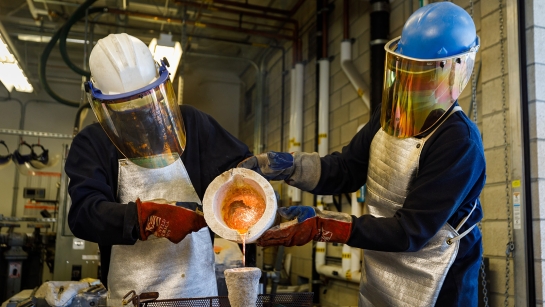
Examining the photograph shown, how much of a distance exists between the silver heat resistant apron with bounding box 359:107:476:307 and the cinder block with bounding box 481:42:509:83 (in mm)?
1338

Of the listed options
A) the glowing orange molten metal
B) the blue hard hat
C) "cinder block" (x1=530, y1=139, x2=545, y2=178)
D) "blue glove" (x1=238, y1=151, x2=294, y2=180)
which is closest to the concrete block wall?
"cinder block" (x1=530, y1=139, x2=545, y2=178)

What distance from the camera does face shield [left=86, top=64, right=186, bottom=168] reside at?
170 centimetres

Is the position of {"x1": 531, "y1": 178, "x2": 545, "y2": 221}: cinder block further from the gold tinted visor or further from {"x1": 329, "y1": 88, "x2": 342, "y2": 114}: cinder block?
{"x1": 329, "y1": 88, "x2": 342, "y2": 114}: cinder block

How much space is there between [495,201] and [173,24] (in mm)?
5320

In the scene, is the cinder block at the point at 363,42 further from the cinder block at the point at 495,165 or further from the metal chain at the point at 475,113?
the cinder block at the point at 495,165

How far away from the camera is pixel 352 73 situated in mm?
4621

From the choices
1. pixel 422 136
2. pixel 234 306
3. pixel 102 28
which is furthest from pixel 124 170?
pixel 102 28

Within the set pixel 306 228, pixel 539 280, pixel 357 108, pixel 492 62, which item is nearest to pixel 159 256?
pixel 306 228

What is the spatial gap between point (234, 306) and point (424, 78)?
3.13ft

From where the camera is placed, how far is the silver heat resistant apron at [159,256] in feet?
5.79

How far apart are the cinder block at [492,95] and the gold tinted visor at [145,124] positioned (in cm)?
185

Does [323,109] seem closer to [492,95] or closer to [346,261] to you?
[346,261]

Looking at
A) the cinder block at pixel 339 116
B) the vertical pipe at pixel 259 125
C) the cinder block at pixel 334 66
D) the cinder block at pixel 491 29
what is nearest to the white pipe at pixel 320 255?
the cinder block at pixel 339 116

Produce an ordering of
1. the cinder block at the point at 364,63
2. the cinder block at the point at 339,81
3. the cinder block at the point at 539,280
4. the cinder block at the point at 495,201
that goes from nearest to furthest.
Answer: the cinder block at the point at 539,280, the cinder block at the point at 495,201, the cinder block at the point at 364,63, the cinder block at the point at 339,81
